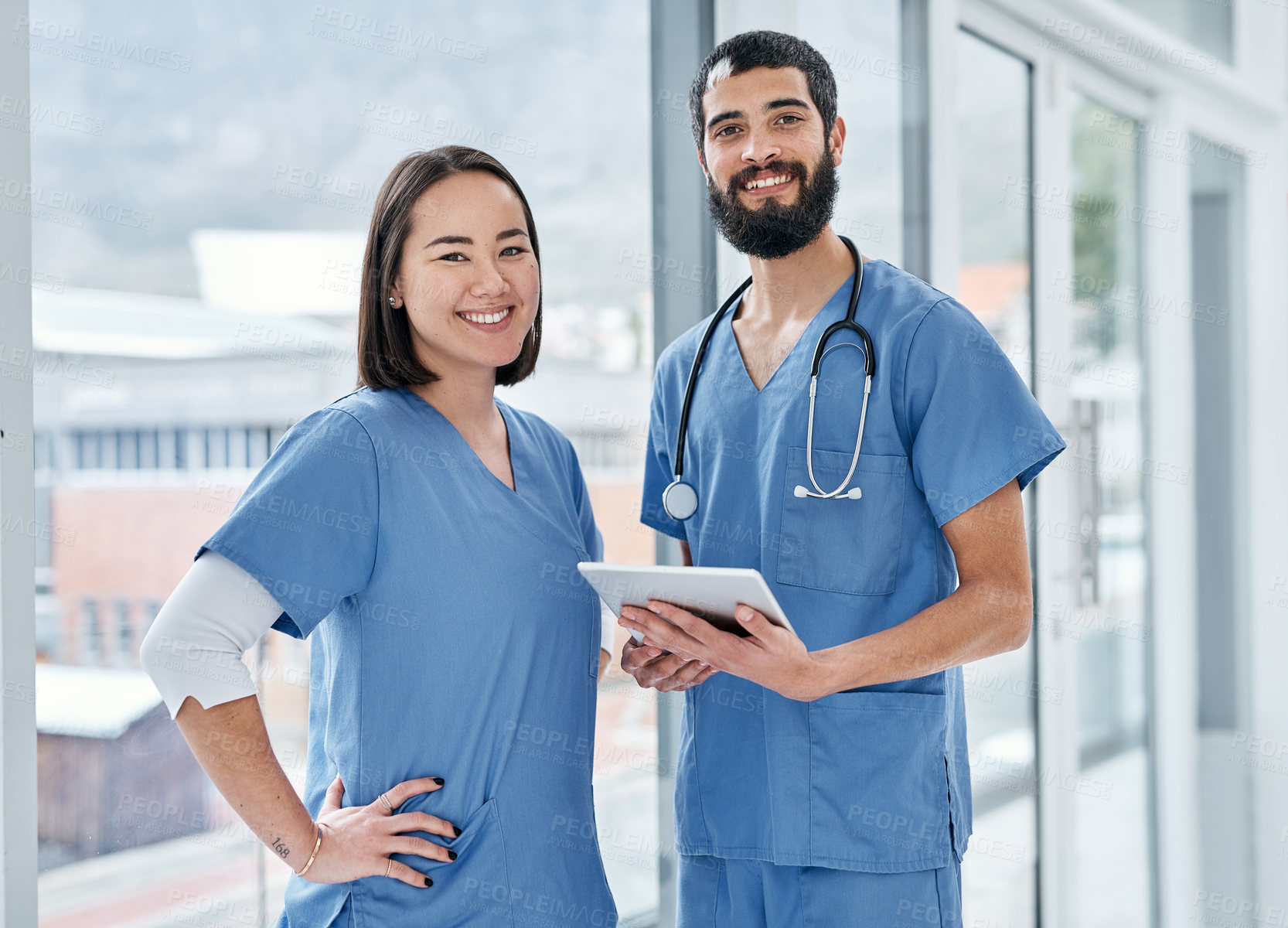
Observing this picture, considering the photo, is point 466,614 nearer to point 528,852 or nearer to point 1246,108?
point 528,852

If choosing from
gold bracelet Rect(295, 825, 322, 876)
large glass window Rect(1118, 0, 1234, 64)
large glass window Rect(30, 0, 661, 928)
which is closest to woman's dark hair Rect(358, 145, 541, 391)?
large glass window Rect(30, 0, 661, 928)

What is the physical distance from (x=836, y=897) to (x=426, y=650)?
1.89 feet

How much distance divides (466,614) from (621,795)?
891 mm

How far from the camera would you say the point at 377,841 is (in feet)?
3.32

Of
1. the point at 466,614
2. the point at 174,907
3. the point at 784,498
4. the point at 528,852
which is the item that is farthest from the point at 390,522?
the point at 174,907

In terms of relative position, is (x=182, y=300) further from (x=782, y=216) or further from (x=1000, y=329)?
(x=1000, y=329)

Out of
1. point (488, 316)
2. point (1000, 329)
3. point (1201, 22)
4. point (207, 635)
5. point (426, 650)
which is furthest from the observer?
point (1201, 22)

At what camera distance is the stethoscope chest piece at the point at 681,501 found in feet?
4.43

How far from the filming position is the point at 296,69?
4.39ft

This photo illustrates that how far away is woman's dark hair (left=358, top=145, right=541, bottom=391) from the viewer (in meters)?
1.12

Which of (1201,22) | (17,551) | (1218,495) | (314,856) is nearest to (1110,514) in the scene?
(1218,495)

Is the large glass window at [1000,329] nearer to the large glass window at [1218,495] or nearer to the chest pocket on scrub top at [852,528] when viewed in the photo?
the large glass window at [1218,495]

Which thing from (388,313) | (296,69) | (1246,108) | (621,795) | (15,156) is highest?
(1246,108)

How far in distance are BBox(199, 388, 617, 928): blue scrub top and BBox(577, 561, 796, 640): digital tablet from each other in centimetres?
12
